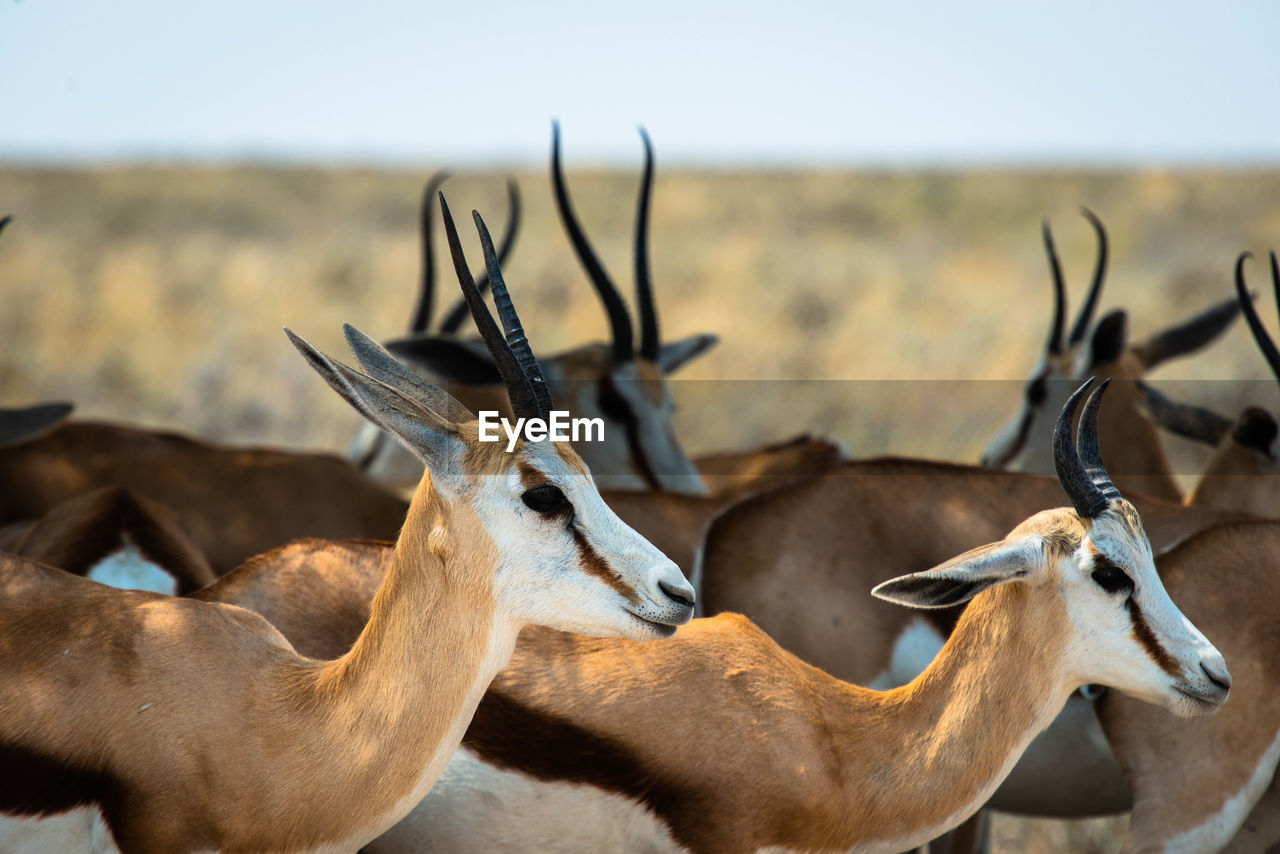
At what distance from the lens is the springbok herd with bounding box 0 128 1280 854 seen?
2.78m

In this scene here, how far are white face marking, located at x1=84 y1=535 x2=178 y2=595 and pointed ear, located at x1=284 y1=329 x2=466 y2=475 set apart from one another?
5.22 feet

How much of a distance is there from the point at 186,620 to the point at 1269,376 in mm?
12829

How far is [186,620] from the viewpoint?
296 centimetres

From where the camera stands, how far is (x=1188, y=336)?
7094 millimetres

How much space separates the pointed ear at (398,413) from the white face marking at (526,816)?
2.64ft

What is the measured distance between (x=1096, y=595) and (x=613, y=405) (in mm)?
3684

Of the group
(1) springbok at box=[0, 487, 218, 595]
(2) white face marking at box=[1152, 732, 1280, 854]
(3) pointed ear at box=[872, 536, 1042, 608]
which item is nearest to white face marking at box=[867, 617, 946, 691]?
(2) white face marking at box=[1152, 732, 1280, 854]

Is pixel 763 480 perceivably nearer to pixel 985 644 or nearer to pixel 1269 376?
pixel 985 644

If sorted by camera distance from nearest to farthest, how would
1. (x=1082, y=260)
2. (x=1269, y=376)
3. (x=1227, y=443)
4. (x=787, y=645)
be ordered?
(x=787, y=645), (x=1227, y=443), (x=1269, y=376), (x=1082, y=260)

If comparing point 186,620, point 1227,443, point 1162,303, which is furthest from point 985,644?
point 1162,303

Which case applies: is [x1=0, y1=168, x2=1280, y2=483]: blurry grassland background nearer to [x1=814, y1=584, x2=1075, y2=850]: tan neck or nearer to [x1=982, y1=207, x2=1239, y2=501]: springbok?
[x1=982, y1=207, x2=1239, y2=501]: springbok

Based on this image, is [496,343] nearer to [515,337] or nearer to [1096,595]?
[515,337]

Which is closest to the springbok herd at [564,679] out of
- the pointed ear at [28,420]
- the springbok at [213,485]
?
the pointed ear at [28,420]

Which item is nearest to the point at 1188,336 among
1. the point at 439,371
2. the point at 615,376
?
the point at 615,376
